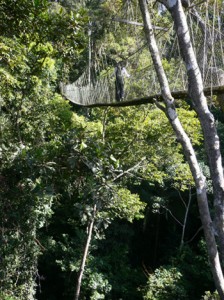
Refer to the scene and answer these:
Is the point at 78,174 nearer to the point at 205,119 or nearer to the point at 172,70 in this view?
the point at 172,70

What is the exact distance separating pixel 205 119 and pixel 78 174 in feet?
6.88

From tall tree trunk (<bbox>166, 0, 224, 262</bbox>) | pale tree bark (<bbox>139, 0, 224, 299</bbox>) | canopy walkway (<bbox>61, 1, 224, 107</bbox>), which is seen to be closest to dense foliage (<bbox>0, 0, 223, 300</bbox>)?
canopy walkway (<bbox>61, 1, 224, 107</bbox>)

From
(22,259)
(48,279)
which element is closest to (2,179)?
(22,259)

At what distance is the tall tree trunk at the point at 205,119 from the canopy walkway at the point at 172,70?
0.07m

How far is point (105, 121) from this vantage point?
A: 19.0 feet

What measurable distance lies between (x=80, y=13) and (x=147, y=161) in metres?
3.20

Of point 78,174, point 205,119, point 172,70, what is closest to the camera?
point 205,119

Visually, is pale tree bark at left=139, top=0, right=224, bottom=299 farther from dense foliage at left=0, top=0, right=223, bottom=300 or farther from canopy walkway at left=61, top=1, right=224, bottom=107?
dense foliage at left=0, top=0, right=223, bottom=300

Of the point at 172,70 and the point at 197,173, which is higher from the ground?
the point at 172,70

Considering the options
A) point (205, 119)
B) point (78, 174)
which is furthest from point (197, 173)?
point (78, 174)

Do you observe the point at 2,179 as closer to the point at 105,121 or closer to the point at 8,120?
the point at 8,120

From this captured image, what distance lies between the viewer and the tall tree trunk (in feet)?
Answer: 6.78

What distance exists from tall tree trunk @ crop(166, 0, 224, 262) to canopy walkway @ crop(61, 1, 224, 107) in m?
0.07

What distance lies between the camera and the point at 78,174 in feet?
13.2
